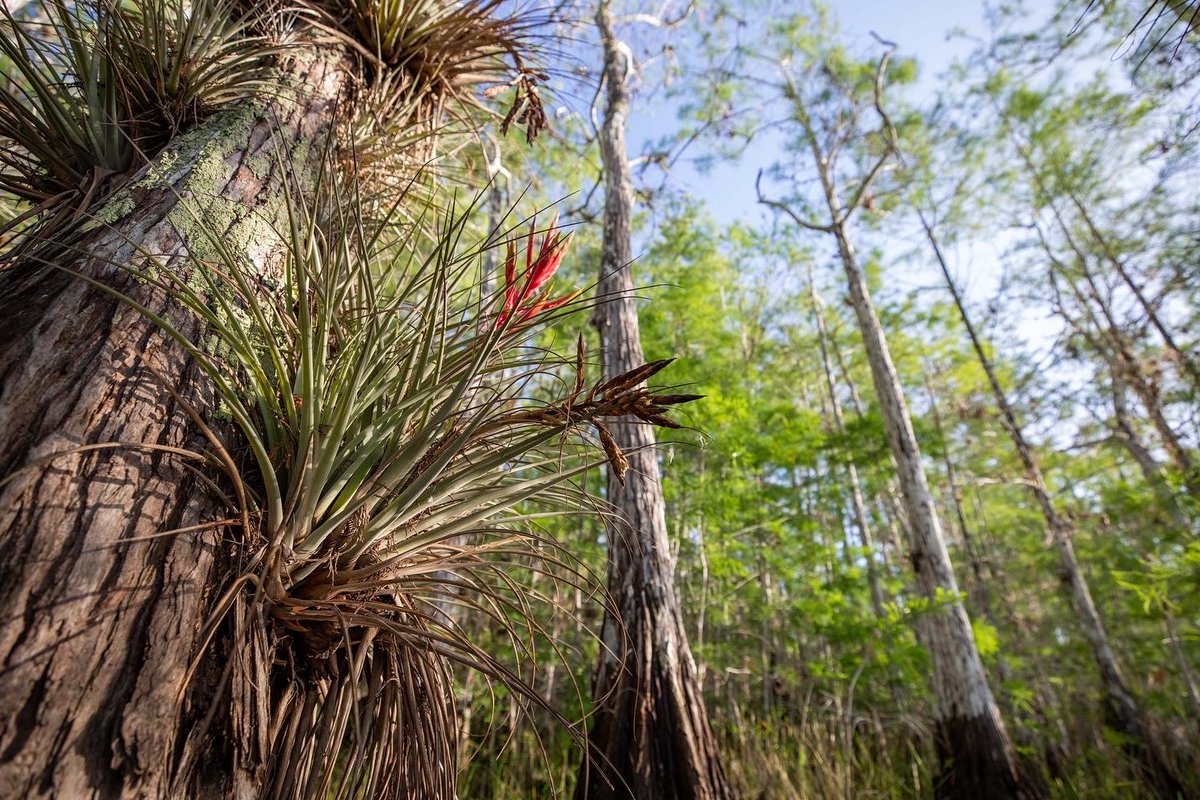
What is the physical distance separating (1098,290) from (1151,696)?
6164 millimetres

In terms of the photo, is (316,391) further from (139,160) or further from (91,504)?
(139,160)

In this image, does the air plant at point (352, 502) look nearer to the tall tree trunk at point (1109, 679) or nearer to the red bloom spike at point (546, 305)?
the red bloom spike at point (546, 305)

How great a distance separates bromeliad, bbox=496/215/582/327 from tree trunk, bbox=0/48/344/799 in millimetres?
508

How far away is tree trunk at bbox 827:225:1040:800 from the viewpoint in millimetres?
3955

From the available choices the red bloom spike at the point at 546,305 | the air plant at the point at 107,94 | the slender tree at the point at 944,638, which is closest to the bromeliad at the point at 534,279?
the red bloom spike at the point at 546,305

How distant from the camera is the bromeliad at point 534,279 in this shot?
1031 millimetres

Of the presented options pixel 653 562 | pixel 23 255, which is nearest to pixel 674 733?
pixel 653 562

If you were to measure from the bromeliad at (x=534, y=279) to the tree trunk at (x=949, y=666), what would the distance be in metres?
4.85

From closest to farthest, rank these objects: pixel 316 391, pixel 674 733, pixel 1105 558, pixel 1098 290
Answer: pixel 316 391
pixel 674 733
pixel 1098 290
pixel 1105 558

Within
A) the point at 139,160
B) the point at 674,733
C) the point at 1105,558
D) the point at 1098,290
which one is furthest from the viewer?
the point at 1105,558

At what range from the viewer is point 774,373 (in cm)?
1177

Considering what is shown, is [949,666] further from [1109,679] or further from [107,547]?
[107,547]

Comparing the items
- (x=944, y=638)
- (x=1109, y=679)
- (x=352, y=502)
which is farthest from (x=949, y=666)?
(x=352, y=502)

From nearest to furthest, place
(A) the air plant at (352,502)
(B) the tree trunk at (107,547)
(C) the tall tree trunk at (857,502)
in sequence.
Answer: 1. (B) the tree trunk at (107,547)
2. (A) the air plant at (352,502)
3. (C) the tall tree trunk at (857,502)
